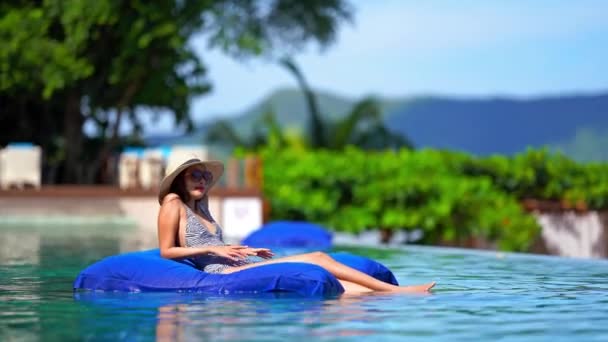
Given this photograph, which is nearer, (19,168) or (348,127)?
(19,168)

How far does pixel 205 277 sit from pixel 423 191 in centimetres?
1186

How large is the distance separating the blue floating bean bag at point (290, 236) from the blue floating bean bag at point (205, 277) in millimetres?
7319

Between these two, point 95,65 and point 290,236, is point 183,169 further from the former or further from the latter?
point 95,65

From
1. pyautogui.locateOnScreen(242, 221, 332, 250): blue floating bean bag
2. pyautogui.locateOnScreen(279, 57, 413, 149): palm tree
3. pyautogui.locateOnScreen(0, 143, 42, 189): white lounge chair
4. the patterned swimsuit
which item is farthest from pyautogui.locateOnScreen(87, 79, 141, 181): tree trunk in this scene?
the patterned swimsuit

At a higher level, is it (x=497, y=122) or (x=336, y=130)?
(x=497, y=122)

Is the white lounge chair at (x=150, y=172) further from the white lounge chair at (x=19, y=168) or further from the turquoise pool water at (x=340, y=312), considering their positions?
the turquoise pool water at (x=340, y=312)

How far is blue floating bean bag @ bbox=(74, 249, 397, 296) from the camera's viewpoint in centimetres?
889

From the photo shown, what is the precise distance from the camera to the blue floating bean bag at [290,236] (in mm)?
17422

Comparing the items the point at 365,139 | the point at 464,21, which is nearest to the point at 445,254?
the point at 365,139

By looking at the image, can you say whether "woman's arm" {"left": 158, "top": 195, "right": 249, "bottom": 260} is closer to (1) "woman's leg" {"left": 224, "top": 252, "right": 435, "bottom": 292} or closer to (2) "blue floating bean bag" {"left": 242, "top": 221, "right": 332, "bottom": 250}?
(1) "woman's leg" {"left": 224, "top": 252, "right": 435, "bottom": 292}

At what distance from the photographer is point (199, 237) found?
31.1ft

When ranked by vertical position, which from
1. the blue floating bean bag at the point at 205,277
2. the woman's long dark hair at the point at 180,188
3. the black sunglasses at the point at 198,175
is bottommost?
the blue floating bean bag at the point at 205,277

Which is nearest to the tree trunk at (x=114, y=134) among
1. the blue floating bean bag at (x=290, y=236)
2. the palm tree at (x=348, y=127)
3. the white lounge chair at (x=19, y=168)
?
the palm tree at (x=348, y=127)

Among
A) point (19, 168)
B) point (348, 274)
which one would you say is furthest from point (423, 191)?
point (348, 274)
